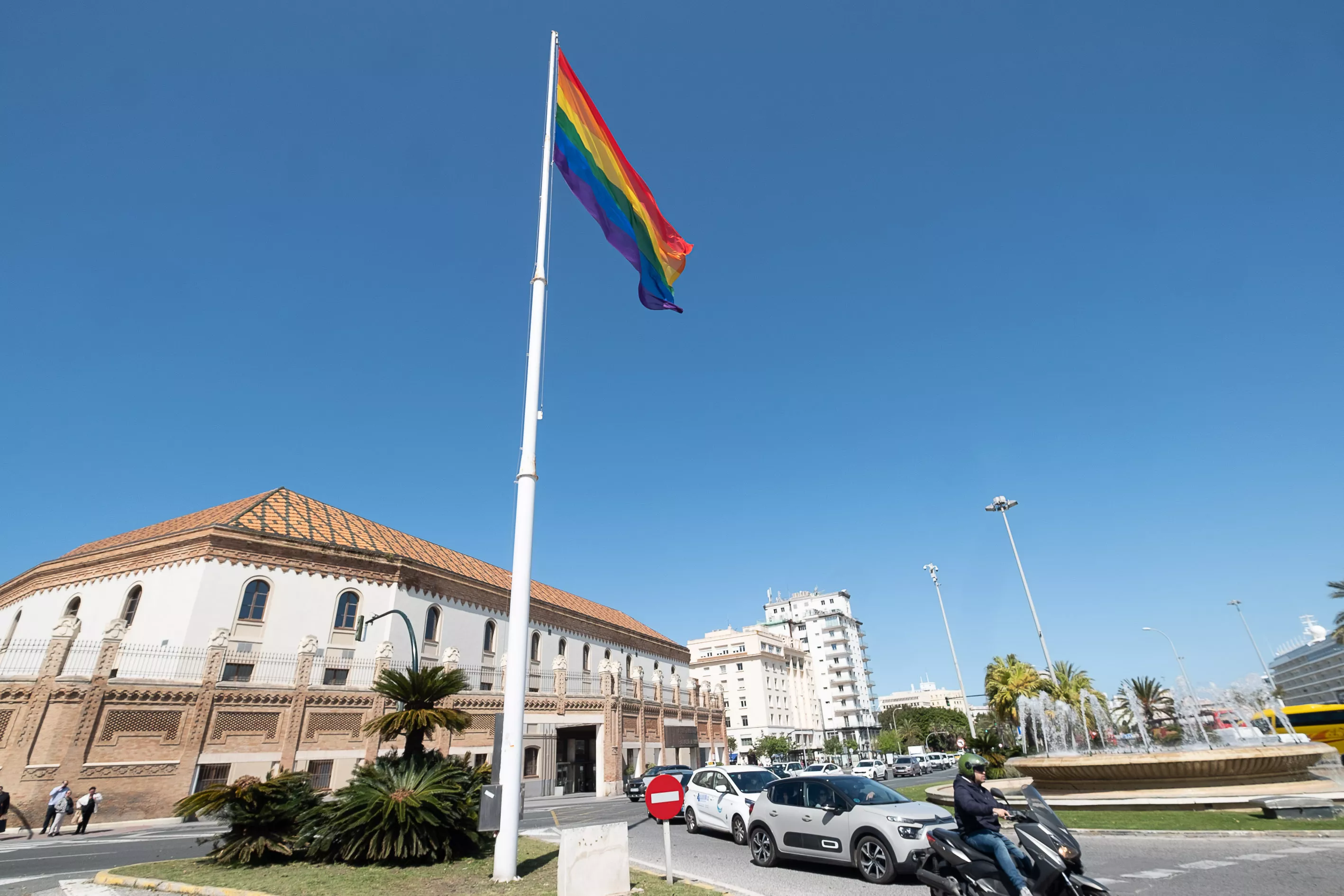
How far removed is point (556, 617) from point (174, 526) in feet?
74.0

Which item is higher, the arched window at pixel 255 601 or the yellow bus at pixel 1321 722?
the arched window at pixel 255 601

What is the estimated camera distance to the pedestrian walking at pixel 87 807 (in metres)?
18.6

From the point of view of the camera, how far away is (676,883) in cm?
838

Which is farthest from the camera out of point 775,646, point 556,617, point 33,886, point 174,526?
point 775,646

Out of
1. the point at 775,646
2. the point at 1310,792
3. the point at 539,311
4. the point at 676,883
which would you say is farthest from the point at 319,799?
the point at 775,646

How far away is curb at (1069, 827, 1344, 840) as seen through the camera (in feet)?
33.0

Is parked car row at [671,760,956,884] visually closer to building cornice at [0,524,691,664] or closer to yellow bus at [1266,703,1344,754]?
building cornice at [0,524,691,664]

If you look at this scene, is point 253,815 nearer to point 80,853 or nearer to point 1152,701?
point 80,853

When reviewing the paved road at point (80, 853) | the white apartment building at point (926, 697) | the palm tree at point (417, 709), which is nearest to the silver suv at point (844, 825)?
the palm tree at point (417, 709)

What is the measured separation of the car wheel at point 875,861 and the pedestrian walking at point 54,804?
2322cm

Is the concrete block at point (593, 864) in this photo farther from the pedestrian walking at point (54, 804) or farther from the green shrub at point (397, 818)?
the pedestrian walking at point (54, 804)

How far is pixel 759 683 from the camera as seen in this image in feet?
280

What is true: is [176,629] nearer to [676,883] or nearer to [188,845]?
[188,845]

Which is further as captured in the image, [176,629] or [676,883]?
[176,629]
